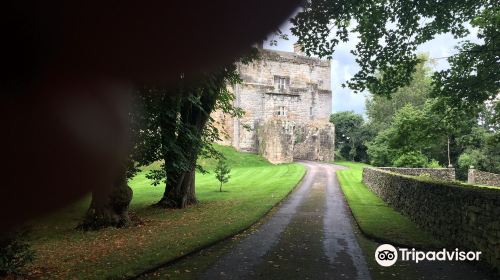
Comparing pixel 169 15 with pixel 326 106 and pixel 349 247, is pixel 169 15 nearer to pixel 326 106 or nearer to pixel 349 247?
pixel 349 247

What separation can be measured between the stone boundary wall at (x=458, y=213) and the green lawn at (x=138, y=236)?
20.4 feet

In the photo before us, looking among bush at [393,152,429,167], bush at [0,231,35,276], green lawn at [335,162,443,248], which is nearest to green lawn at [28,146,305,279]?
bush at [0,231,35,276]

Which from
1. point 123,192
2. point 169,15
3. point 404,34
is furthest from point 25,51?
point 404,34

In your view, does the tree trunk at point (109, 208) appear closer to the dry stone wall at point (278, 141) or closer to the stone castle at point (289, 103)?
the dry stone wall at point (278, 141)

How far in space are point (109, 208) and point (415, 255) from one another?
1052 centimetres

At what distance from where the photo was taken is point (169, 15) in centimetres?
A: 1051

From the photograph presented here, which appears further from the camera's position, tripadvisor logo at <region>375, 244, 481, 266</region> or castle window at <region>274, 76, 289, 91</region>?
→ castle window at <region>274, 76, 289, 91</region>

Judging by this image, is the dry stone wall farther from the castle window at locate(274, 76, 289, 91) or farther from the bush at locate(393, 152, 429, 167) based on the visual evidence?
the bush at locate(393, 152, 429, 167)

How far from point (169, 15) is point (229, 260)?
631 cm

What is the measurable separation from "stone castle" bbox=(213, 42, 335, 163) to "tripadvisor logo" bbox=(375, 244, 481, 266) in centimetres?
4960

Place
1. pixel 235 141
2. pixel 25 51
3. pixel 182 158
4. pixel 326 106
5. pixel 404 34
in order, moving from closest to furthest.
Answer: pixel 25 51, pixel 404 34, pixel 182 158, pixel 235 141, pixel 326 106

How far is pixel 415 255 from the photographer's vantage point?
10906 mm

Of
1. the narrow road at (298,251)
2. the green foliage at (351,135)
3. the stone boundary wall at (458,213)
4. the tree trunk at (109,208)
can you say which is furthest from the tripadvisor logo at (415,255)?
the green foliage at (351,135)

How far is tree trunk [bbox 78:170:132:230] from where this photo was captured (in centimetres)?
1508
